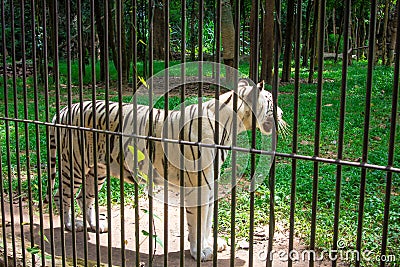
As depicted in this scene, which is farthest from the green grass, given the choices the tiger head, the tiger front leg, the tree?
the tree

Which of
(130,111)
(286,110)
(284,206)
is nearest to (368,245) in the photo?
(284,206)

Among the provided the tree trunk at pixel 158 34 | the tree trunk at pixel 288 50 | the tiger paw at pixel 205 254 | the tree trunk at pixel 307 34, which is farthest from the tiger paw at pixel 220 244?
the tree trunk at pixel 158 34

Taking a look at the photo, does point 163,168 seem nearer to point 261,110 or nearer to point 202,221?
point 202,221

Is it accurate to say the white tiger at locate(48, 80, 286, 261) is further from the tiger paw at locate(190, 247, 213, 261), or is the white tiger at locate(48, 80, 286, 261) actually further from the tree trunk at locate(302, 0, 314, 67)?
the tree trunk at locate(302, 0, 314, 67)

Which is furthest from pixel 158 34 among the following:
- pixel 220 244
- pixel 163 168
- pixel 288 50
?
pixel 220 244

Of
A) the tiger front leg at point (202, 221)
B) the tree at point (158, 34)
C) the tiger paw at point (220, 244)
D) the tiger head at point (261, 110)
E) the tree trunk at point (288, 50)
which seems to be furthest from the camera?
the tree at point (158, 34)

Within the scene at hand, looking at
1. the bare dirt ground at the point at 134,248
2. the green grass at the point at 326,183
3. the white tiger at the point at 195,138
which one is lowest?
the bare dirt ground at the point at 134,248

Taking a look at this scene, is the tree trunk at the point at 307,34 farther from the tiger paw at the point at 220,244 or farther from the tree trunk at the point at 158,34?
the tiger paw at the point at 220,244

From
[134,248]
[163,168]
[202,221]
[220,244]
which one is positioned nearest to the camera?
[202,221]

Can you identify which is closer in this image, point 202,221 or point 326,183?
point 202,221

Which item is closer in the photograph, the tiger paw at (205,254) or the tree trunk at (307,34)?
the tiger paw at (205,254)

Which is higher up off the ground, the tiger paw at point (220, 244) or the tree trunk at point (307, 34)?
the tree trunk at point (307, 34)

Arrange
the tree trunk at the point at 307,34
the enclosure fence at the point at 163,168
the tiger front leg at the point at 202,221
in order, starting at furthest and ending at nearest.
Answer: the tree trunk at the point at 307,34
the tiger front leg at the point at 202,221
the enclosure fence at the point at 163,168

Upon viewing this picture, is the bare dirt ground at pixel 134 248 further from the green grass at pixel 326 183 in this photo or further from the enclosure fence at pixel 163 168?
the green grass at pixel 326 183
